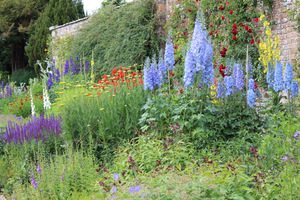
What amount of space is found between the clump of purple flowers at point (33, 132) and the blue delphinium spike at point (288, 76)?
336 centimetres

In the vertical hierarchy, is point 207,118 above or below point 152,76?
below

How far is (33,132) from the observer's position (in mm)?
4684

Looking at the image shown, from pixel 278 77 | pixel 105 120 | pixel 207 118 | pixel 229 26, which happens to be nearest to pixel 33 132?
pixel 105 120

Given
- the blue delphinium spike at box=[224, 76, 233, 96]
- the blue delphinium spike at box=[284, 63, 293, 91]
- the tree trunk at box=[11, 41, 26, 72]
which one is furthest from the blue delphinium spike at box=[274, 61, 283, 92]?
the tree trunk at box=[11, 41, 26, 72]

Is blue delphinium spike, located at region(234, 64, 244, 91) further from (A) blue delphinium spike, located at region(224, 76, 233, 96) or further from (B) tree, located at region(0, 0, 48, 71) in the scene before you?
(B) tree, located at region(0, 0, 48, 71)

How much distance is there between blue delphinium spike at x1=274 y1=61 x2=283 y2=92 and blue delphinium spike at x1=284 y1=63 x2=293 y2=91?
0.06 meters

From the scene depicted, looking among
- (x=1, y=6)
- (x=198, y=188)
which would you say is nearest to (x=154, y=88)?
(x=198, y=188)

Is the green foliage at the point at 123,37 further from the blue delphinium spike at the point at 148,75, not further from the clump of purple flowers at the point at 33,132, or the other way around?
the clump of purple flowers at the point at 33,132

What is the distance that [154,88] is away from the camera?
4.69 m

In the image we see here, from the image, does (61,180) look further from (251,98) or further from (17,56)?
(17,56)

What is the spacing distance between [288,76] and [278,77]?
125 mm

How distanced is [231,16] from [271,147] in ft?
15.6

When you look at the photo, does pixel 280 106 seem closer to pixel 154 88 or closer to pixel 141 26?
pixel 154 88

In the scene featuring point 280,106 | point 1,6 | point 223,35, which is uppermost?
point 1,6
